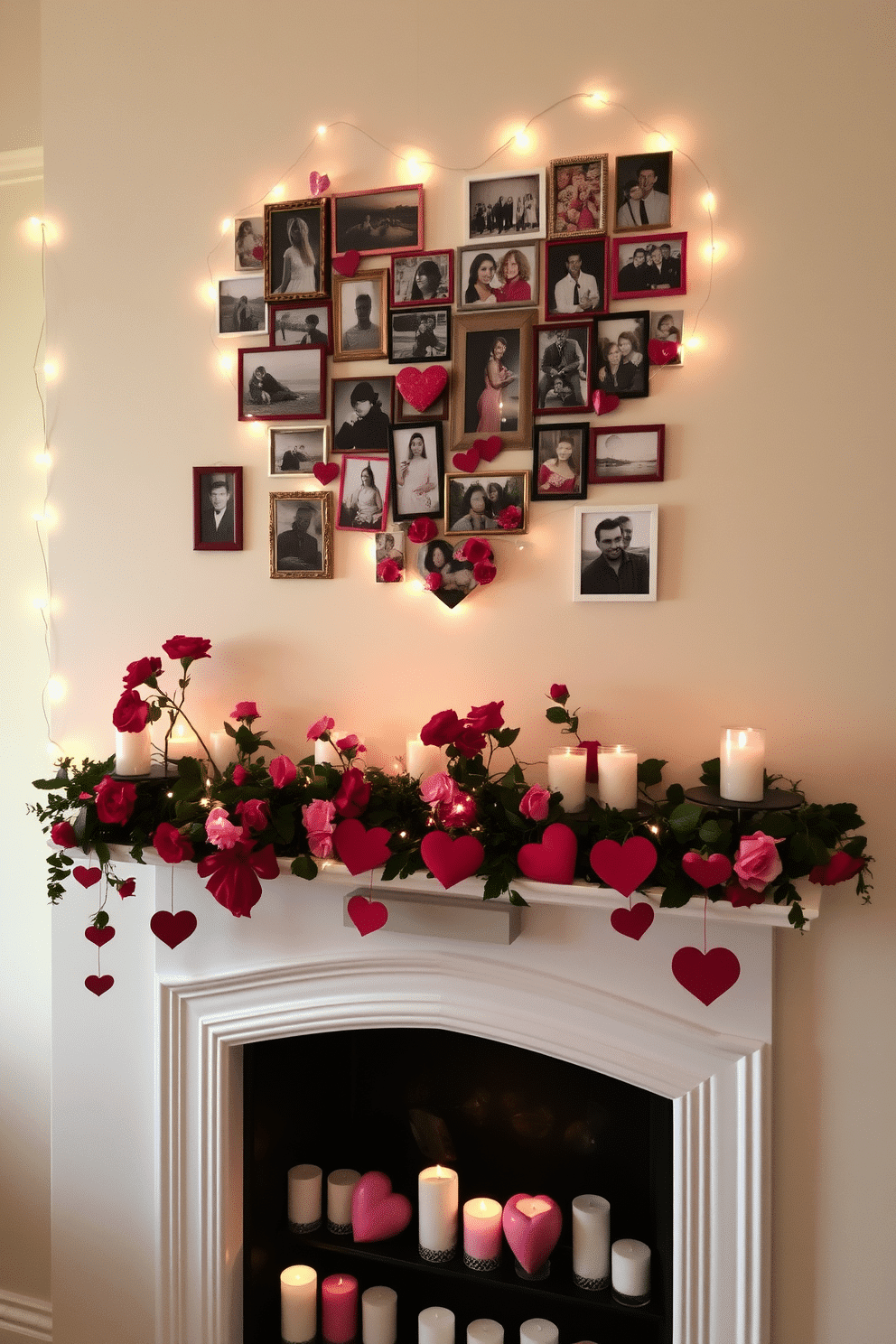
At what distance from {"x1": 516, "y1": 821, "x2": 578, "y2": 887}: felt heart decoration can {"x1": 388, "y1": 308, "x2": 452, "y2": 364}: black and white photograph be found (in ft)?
2.81

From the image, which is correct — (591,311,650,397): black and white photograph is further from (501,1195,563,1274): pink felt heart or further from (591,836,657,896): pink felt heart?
(501,1195,563,1274): pink felt heart

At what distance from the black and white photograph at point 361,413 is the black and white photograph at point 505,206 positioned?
0.99ft

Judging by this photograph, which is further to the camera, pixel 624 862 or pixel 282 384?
pixel 282 384

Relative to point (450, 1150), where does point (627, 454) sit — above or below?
above

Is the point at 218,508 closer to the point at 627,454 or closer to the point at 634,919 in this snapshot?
the point at 627,454

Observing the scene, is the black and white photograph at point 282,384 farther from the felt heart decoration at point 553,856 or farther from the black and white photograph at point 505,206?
the felt heart decoration at point 553,856

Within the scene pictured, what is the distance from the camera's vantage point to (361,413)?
1.76 meters

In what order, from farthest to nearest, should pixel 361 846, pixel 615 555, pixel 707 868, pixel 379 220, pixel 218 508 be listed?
1. pixel 218 508
2. pixel 379 220
3. pixel 615 555
4. pixel 361 846
5. pixel 707 868

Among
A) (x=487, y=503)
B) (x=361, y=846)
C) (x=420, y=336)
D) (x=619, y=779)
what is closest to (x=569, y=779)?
(x=619, y=779)

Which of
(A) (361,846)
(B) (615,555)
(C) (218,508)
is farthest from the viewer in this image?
(C) (218,508)

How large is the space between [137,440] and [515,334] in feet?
2.55

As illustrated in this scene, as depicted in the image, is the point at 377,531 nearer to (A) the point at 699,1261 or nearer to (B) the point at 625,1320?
(A) the point at 699,1261

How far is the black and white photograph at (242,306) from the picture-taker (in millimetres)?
1821

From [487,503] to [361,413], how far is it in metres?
0.29
